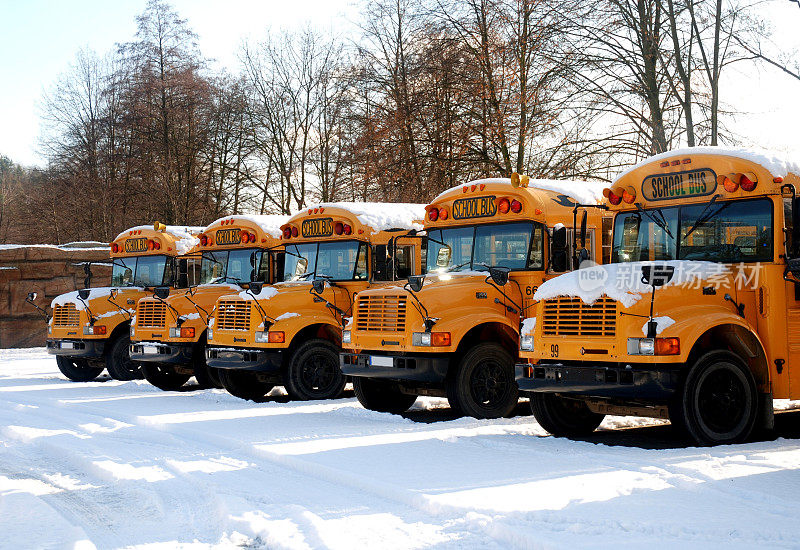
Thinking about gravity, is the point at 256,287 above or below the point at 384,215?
below

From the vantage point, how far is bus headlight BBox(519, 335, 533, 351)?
9117mm

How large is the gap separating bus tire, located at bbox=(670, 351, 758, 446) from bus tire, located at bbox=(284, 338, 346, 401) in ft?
19.5

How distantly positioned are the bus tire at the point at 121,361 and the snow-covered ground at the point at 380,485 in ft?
19.0

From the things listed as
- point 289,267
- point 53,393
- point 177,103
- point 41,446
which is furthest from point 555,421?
point 177,103

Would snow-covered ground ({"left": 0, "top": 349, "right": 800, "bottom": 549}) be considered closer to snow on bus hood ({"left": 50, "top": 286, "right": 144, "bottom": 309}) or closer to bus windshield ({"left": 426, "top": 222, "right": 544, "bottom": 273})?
bus windshield ({"left": 426, "top": 222, "right": 544, "bottom": 273})

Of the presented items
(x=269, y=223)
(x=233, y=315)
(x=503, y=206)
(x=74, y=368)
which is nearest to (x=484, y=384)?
(x=503, y=206)

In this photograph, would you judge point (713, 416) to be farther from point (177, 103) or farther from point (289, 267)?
point (177, 103)

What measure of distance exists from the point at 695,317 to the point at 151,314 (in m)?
9.77

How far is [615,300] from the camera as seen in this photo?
8.37 metres

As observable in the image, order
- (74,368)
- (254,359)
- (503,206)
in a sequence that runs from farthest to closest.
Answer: (74,368), (254,359), (503,206)

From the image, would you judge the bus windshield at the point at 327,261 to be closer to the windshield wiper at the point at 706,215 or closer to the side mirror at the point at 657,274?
the windshield wiper at the point at 706,215

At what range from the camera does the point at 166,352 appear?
49.0 feet

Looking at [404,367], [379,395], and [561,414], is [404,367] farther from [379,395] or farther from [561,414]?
[561,414]

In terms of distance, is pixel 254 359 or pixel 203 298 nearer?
pixel 254 359
